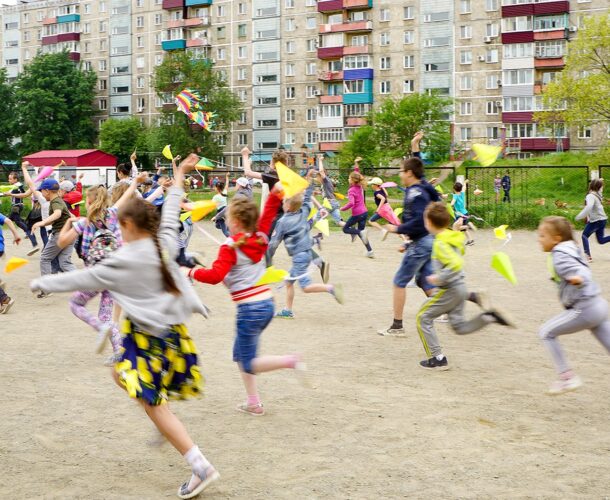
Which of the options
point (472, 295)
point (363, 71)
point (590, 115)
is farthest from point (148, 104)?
point (472, 295)

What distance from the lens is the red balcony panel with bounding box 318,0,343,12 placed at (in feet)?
216

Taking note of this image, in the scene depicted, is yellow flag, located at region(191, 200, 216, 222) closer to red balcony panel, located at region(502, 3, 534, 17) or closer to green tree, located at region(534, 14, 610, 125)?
green tree, located at region(534, 14, 610, 125)

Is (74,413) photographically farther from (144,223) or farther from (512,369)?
(512,369)

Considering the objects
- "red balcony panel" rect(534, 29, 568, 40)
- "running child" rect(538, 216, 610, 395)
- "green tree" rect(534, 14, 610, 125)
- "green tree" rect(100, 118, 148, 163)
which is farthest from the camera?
"green tree" rect(100, 118, 148, 163)

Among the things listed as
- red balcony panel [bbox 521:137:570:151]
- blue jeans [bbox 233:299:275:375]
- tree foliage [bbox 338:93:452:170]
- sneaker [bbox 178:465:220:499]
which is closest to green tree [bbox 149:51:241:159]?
tree foliage [bbox 338:93:452:170]

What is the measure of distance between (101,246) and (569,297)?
163 inches

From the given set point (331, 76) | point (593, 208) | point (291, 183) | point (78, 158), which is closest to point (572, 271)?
point (291, 183)

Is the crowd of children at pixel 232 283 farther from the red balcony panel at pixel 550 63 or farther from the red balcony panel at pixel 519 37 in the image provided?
the red balcony panel at pixel 519 37

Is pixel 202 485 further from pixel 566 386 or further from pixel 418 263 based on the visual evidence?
pixel 418 263

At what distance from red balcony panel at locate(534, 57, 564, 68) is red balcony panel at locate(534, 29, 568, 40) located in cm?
156

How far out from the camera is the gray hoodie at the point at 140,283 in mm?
4062

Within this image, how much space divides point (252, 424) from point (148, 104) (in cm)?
7682

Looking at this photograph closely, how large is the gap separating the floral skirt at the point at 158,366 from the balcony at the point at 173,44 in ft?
242

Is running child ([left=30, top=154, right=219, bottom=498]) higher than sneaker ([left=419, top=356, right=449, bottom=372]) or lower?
higher
